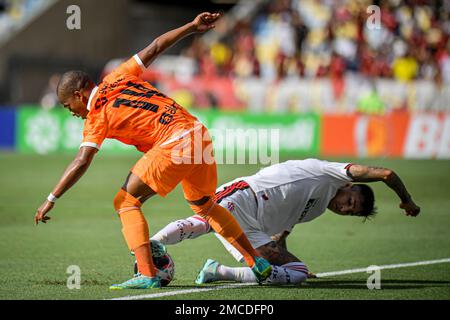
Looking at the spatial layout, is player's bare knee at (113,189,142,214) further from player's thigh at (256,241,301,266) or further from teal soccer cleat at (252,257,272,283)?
player's thigh at (256,241,301,266)

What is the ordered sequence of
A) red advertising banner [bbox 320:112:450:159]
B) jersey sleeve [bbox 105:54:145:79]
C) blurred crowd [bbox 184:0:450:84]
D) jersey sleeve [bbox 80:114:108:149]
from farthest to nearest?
1. blurred crowd [bbox 184:0:450:84]
2. red advertising banner [bbox 320:112:450:159]
3. jersey sleeve [bbox 105:54:145:79]
4. jersey sleeve [bbox 80:114:108:149]

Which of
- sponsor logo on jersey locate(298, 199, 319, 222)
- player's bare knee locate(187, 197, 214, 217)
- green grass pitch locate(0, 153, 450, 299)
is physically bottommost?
green grass pitch locate(0, 153, 450, 299)

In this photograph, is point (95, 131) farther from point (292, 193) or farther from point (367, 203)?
point (367, 203)

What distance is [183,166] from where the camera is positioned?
7.10 m

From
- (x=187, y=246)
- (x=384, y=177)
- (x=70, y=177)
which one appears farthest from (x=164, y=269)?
(x=187, y=246)

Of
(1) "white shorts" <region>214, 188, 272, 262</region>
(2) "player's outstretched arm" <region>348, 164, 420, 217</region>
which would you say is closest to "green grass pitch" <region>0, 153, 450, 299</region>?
(1) "white shorts" <region>214, 188, 272, 262</region>

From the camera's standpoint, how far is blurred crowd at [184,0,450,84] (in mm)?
27641

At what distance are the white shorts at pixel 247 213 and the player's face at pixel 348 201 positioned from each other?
71 cm

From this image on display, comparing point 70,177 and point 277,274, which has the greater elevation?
point 70,177

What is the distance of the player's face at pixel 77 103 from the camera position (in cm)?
719

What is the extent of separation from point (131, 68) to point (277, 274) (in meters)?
2.24

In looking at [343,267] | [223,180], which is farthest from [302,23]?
[343,267]

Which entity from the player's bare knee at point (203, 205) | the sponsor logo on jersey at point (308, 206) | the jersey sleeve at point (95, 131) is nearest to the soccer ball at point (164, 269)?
the player's bare knee at point (203, 205)

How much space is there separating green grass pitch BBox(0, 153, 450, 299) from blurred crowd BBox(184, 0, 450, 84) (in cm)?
1033
